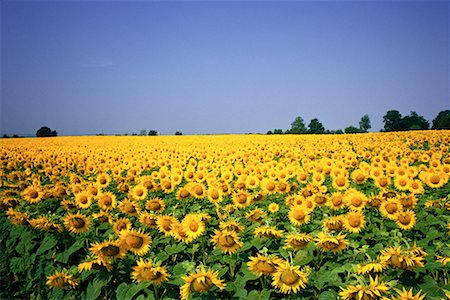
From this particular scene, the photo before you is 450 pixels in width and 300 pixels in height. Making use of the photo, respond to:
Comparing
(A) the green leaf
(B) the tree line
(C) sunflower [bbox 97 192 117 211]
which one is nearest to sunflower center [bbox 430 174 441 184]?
(C) sunflower [bbox 97 192 117 211]

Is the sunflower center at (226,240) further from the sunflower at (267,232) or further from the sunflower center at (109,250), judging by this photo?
the sunflower center at (109,250)

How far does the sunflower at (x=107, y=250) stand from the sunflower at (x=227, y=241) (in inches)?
41.6

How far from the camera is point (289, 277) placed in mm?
3043

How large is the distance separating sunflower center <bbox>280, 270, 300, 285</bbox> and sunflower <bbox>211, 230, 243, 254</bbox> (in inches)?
33.3

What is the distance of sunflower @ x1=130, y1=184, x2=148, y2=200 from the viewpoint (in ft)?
22.3

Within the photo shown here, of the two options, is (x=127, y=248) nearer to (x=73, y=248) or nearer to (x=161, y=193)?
(x=73, y=248)

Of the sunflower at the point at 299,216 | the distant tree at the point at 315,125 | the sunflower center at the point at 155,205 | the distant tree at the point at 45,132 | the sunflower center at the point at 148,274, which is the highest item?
the distant tree at the point at 315,125

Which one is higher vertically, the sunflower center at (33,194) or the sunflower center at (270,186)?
the sunflower center at (270,186)

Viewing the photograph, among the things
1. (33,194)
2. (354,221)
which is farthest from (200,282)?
(33,194)

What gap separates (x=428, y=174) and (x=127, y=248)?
22.0ft

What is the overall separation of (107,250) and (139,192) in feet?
11.2

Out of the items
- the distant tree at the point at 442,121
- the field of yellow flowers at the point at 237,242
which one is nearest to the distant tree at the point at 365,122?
the distant tree at the point at 442,121

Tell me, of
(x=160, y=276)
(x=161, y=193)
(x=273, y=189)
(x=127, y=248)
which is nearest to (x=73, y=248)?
(x=127, y=248)

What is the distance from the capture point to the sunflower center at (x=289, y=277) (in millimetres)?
3041
